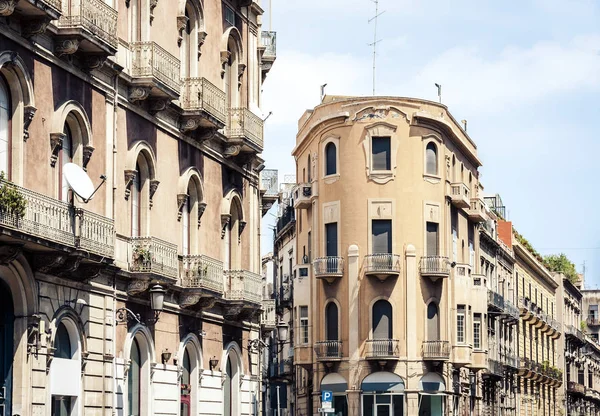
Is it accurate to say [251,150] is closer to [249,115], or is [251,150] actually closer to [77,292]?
[249,115]

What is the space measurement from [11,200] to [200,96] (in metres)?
11.6

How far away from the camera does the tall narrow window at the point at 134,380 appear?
28.6 meters

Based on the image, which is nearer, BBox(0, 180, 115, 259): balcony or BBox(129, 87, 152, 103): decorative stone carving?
BBox(0, 180, 115, 259): balcony

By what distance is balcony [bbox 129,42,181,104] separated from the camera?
28.2 metres

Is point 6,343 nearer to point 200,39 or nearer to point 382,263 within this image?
point 200,39

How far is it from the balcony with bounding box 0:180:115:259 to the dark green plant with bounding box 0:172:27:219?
2 cm

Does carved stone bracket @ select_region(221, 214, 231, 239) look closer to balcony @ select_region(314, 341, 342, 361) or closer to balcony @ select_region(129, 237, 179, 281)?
balcony @ select_region(129, 237, 179, 281)

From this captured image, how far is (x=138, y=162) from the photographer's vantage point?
2941 cm

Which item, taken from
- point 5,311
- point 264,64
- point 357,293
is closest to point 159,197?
point 5,311

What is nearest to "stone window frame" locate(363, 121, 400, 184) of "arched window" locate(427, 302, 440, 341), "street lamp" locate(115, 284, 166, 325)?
"arched window" locate(427, 302, 440, 341)

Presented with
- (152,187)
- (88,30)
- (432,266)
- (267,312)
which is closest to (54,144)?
(88,30)

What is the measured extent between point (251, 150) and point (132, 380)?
9412 millimetres

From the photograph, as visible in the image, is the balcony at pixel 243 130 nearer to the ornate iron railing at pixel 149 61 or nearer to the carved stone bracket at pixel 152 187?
the carved stone bracket at pixel 152 187

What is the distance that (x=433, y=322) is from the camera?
58.9m
